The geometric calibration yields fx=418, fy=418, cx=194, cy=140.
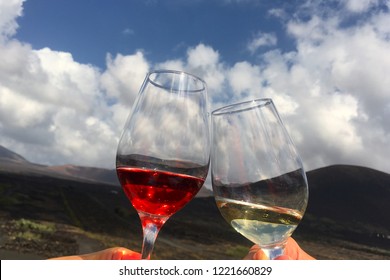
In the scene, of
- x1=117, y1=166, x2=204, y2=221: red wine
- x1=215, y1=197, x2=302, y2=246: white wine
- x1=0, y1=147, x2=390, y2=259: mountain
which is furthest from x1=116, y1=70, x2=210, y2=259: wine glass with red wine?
x1=0, y1=147, x2=390, y2=259: mountain

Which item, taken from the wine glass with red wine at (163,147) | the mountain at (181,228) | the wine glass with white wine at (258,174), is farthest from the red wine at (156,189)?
the mountain at (181,228)

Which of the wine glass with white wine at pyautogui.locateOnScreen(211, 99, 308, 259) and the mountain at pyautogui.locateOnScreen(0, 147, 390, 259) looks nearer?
the wine glass with white wine at pyautogui.locateOnScreen(211, 99, 308, 259)

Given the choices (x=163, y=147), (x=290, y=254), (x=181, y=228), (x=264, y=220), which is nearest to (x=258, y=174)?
(x=264, y=220)

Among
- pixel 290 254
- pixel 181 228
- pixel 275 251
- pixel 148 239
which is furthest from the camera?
pixel 181 228

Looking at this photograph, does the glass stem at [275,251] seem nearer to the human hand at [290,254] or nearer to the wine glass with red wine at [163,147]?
the human hand at [290,254]

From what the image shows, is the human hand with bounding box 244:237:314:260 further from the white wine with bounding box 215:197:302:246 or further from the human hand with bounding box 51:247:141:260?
the human hand with bounding box 51:247:141:260

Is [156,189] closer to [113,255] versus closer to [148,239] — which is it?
[148,239]
